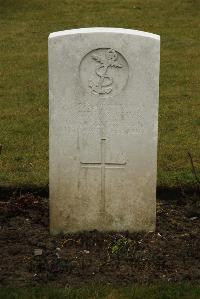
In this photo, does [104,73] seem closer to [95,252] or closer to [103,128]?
[103,128]

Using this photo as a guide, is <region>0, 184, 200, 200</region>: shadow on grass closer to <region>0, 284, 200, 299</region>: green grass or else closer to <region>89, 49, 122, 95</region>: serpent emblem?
<region>89, 49, 122, 95</region>: serpent emblem

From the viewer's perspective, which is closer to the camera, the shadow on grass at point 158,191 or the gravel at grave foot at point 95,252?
the gravel at grave foot at point 95,252

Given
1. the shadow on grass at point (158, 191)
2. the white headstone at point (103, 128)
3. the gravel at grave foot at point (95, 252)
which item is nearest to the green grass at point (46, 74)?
the shadow on grass at point (158, 191)

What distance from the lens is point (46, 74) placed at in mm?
11453

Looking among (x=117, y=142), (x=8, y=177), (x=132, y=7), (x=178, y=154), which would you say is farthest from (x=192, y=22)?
(x=117, y=142)

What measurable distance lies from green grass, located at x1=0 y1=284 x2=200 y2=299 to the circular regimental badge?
1421 mm

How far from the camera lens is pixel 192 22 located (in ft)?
51.9

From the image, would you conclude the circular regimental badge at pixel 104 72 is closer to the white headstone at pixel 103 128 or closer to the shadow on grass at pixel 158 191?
the white headstone at pixel 103 128

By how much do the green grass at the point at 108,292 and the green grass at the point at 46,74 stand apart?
78.8 inches

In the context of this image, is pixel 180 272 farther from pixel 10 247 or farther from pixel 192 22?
pixel 192 22

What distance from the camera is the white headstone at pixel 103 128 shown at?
5.27 m

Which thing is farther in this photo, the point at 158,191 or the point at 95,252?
the point at 158,191

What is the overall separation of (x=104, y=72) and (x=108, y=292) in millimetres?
1572

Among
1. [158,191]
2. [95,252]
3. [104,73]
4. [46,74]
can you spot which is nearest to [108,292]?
[95,252]
